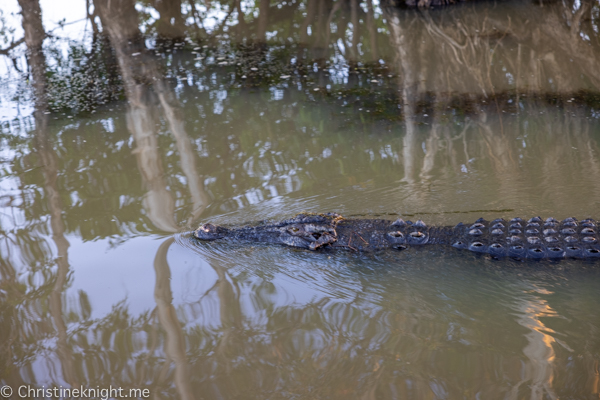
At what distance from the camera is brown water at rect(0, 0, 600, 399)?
325cm

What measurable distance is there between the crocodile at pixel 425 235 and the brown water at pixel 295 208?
128mm

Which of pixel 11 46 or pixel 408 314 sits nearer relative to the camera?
pixel 408 314

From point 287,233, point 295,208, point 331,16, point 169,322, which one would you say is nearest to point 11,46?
point 331,16

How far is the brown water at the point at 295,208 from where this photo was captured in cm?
325

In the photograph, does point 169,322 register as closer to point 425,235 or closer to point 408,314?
point 408,314

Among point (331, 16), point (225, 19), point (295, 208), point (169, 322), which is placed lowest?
point (169, 322)

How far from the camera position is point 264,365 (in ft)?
10.7

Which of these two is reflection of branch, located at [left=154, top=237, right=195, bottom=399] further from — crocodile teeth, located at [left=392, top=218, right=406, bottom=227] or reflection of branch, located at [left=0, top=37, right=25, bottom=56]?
reflection of branch, located at [left=0, top=37, right=25, bottom=56]

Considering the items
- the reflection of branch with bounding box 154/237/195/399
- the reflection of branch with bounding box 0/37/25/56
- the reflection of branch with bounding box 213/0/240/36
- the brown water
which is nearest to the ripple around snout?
the brown water

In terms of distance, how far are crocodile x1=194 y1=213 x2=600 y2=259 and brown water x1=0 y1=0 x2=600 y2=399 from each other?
0.13m

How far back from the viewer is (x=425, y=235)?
4.25 meters

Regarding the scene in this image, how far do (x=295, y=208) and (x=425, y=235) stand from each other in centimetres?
137

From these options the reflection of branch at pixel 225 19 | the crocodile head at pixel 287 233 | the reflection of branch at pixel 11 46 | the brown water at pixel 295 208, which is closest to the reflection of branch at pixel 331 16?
the brown water at pixel 295 208

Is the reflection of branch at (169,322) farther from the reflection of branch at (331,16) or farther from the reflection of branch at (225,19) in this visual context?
the reflection of branch at (225,19)
